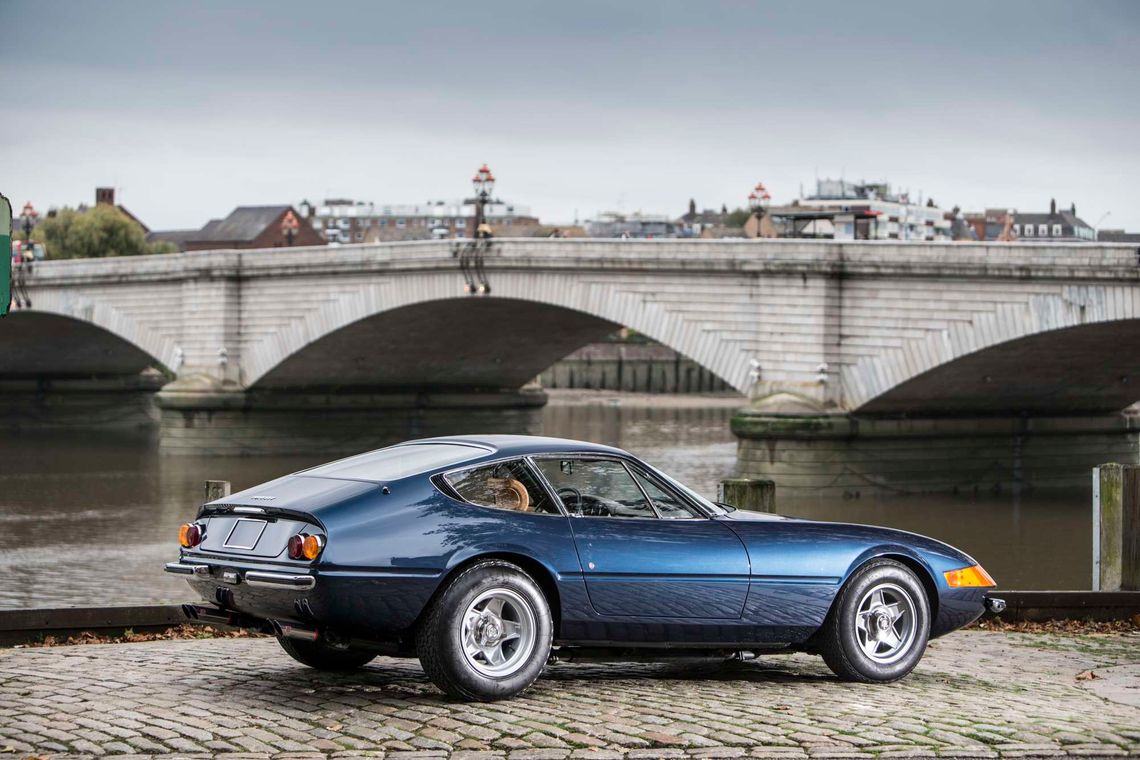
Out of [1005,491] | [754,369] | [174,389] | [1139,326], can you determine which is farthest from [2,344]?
[1139,326]

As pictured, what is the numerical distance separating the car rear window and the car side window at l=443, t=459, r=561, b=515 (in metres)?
0.09

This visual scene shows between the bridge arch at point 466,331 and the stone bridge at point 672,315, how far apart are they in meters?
0.06

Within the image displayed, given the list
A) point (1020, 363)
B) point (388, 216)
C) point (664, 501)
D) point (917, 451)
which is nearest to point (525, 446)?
point (664, 501)

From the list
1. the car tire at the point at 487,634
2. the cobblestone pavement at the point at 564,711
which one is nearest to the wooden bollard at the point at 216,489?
the cobblestone pavement at the point at 564,711

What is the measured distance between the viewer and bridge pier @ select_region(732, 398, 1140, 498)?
97.7 feet

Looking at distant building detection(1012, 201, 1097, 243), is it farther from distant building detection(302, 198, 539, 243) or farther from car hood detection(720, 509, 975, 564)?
car hood detection(720, 509, 975, 564)

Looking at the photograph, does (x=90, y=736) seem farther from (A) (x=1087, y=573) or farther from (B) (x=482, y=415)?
(B) (x=482, y=415)

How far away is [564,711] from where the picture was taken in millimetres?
6652

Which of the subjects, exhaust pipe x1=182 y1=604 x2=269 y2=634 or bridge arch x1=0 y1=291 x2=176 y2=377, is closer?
exhaust pipe x1=182 y1=604 x2=269 y2=634

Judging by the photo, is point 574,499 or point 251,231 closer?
point 574,499

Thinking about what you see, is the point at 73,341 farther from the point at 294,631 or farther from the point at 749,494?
the point at 294,631

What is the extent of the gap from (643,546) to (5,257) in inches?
115

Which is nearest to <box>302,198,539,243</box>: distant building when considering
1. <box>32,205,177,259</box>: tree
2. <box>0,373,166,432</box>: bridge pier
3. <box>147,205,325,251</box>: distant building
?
<box>147,205,325,251</box>: distant building

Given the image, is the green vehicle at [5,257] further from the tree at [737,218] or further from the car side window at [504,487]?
the tree at [737,218]
